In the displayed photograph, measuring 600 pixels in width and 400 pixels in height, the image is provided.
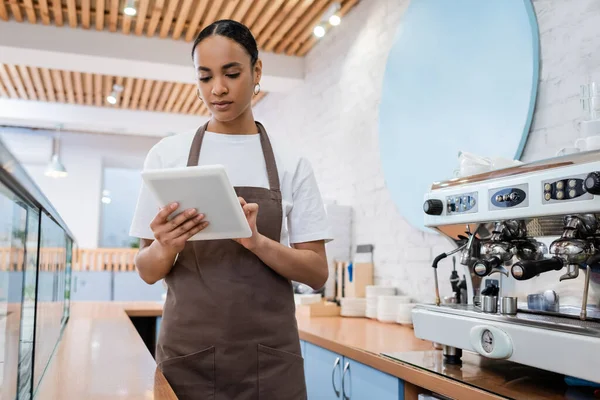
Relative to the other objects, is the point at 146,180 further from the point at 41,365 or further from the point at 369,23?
the point at 369,23

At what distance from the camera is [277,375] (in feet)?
4.44

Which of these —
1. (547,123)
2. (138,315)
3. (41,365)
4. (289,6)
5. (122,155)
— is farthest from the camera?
(122,155)

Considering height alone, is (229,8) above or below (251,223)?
above

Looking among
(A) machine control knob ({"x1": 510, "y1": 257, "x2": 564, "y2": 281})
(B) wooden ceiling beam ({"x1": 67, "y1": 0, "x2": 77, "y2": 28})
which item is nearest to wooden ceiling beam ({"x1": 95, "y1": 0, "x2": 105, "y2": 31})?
(B) wooden ceiling beam ({"x1": 67, "y1": 0, "x2": 77, "y2": 28})

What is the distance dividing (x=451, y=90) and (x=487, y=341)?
1.69m

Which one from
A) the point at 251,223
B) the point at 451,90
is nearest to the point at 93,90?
the point at 451,90

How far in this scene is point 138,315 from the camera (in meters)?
3.90

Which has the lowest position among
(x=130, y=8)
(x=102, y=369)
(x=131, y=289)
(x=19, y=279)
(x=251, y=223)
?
(x=131, y=289)

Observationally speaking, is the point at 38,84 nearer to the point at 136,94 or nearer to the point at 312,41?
the point at 136,94

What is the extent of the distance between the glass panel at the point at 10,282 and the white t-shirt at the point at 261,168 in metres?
0.41

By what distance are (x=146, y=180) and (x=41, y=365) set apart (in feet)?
2.08

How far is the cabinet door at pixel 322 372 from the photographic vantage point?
7.70 feet

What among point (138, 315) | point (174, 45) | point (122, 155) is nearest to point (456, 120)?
point (138, 315)

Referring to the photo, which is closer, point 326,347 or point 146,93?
point 326,347
